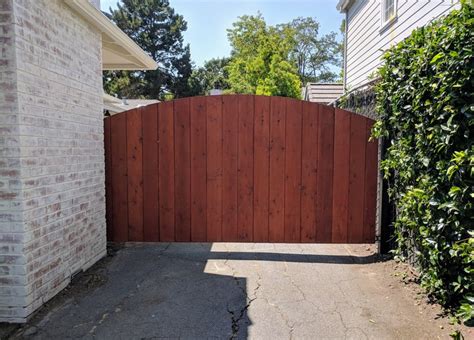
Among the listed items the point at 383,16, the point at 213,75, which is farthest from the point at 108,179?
the point at 213,75

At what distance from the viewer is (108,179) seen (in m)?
4.49

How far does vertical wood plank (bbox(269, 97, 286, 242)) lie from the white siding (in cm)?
133

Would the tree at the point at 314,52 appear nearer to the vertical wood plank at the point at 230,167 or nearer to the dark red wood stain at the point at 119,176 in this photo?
the vertical wood plank at the point at 230,167

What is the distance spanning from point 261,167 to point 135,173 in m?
1.59

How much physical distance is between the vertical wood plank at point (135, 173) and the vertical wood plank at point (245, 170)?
49.2 inches

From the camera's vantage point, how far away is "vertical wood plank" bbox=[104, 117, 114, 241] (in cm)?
446

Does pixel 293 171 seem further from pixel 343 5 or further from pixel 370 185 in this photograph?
pixel 343 5

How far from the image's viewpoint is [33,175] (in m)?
2.84

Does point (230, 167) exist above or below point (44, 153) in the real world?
below

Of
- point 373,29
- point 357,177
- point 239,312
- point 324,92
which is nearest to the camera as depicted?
point 239,312

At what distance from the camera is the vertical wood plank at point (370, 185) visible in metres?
4.30

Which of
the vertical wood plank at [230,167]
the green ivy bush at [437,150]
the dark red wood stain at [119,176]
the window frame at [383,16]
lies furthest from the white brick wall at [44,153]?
the window frame at [383,16]

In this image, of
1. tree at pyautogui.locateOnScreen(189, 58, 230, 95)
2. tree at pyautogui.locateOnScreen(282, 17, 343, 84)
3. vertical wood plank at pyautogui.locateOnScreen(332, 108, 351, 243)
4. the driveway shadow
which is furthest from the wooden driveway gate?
tree at pyautogui.locateOnScreen(282, 17, 343, 84)

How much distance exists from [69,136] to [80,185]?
1.80ft
